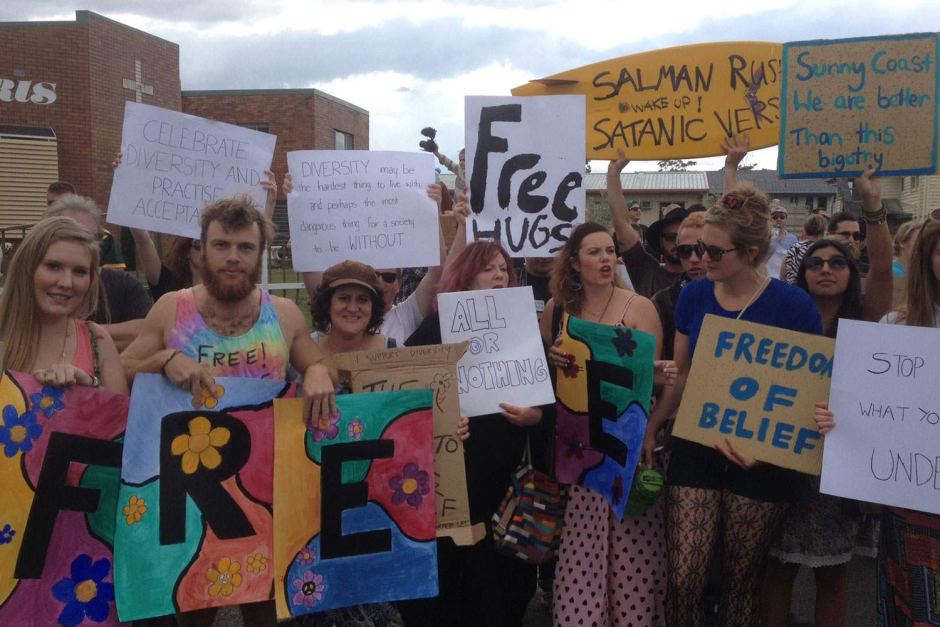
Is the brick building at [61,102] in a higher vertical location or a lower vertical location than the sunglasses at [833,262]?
higher

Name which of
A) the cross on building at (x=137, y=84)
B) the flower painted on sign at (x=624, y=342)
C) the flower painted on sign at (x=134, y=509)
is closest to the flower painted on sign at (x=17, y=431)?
the flower painted on sign at (x=134, y=509)

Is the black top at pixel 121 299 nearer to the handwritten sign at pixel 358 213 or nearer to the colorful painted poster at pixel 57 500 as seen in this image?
the handwritten sign at pixel 358 213

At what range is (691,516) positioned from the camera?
3330mm

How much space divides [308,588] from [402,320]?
5.12ft

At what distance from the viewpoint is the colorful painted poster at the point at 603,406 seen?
3.44m

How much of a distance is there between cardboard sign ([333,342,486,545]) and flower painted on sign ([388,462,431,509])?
0.42 ft

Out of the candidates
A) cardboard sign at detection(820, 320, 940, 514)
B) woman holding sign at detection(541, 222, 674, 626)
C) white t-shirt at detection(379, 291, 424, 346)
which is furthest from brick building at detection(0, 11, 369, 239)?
cardboard sign at detection(820, 320, 940, 514)

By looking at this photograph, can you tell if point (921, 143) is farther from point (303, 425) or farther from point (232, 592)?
point (232, 592)

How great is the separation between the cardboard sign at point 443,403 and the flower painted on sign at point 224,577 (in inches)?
31.9

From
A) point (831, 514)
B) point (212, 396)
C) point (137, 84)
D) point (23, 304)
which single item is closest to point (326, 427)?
point (212, 396)

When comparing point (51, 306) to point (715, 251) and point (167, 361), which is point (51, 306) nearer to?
point (167, 361)

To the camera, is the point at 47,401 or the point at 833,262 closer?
the point at 47,401

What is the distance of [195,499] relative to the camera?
2977mm

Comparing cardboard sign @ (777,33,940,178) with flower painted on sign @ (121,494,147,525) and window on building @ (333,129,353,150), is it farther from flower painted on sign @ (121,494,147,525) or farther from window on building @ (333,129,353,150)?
window on building @ (333,129,353,150)
